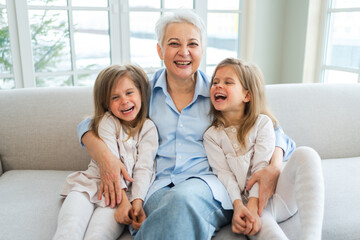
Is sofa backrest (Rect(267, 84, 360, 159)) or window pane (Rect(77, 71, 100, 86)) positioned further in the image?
window pane (Rect(77, 71, 100, 86))

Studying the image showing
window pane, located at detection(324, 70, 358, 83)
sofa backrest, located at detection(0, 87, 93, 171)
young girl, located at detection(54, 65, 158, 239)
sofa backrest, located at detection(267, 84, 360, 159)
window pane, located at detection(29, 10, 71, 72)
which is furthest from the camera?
window pane, located at detection(324, 70, 358, 83)

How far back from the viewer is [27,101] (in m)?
1.76

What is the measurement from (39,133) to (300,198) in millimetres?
1300

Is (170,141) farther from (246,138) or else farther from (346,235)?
(346,235)

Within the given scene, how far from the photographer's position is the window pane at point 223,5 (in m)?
3.21

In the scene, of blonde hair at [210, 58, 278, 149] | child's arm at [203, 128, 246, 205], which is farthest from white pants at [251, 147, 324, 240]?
blonde hair at [210, 58, 278, 149]

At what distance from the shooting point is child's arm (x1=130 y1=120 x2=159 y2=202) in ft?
4.30

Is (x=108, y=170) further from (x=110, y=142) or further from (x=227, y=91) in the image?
(x=227, y=91)

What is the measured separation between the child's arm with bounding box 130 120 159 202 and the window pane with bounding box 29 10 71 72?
1692mm

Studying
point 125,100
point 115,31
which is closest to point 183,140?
point 125,100

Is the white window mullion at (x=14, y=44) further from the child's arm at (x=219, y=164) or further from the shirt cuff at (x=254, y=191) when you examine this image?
the shirt cuff at (x=254, y=191)

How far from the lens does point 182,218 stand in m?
1.04

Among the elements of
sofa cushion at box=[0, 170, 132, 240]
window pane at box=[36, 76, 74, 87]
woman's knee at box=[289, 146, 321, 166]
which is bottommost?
sofa cushion at box=[0, 170, 132, 240]

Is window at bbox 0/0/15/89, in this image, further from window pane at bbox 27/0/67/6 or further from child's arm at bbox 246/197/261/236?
child's arm at bbox 246/197/261/236
